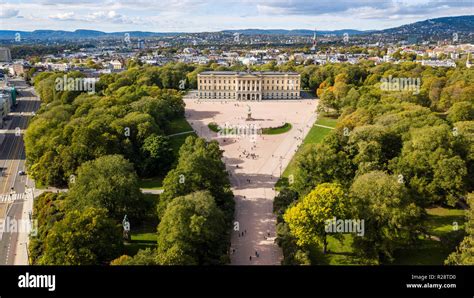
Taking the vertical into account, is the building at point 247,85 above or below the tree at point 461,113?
above

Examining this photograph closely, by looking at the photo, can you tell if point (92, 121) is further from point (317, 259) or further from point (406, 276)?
point (406, 276)

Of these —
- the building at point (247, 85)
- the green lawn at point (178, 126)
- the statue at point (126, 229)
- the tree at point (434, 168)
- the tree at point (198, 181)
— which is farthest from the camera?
the building at point (247, 85)

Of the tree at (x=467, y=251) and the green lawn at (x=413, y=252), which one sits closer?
the tree at (x=467, y=251)

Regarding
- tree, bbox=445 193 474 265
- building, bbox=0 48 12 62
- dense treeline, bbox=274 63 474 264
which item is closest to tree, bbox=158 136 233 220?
dense treeline, bbox=274 63 474 264

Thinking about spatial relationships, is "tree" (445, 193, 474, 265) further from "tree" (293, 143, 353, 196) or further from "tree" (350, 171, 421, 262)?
"tree" (293, 143, 353, 196)

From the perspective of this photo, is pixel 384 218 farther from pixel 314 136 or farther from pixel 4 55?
pixel 4 55

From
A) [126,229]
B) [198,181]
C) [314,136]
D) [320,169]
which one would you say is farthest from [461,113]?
[126,229]

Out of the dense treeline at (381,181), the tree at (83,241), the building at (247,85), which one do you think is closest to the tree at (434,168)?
the dense treeline at (381,181)

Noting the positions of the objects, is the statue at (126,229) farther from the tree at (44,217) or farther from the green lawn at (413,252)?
the green lawn at (413,252)
